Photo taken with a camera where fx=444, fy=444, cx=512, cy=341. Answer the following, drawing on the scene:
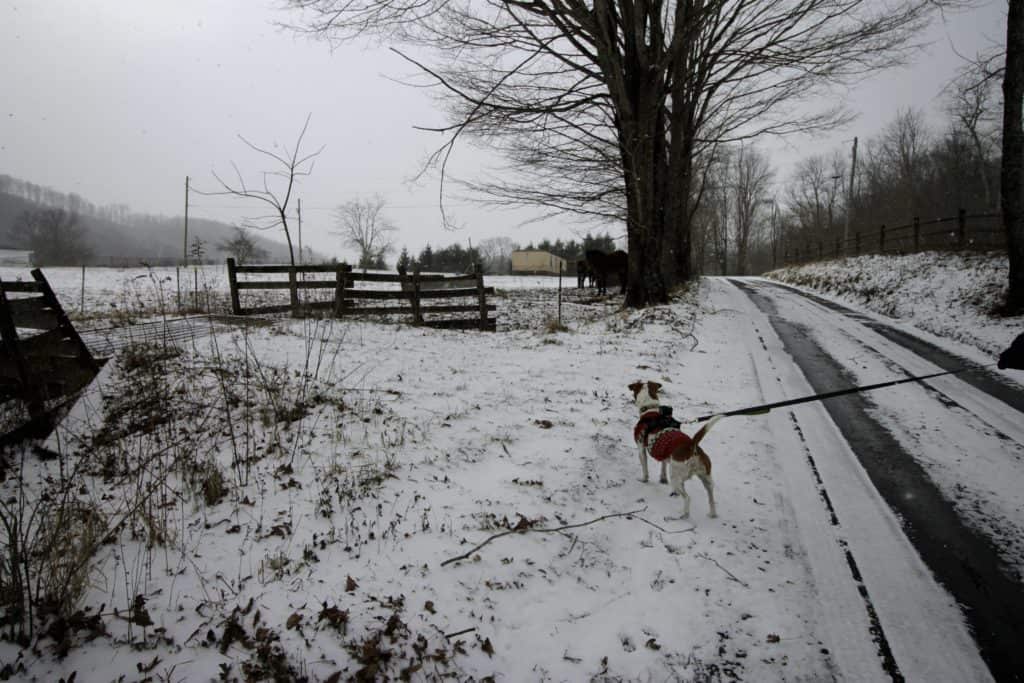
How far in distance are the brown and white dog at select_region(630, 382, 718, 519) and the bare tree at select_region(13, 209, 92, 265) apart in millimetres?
73339

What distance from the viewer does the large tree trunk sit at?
9.02m

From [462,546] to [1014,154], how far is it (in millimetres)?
13594

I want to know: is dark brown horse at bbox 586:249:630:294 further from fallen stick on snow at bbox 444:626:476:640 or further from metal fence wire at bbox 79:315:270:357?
fallen stick on snow at bbox 444:626:476:640

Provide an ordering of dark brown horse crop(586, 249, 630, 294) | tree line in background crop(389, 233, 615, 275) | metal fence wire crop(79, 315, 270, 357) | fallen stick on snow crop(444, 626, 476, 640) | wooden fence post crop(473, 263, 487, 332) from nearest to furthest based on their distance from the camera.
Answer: fallen stick on snow crop(444, 626, 476, 640) → metal fence wire crop(79, 315, 270, 357) → wooden fence post crop(473, 263, 487, 332) → dark brown horse crop(586, 249, 630, 294) → tree line in background crop(389, 233, 615, 275)

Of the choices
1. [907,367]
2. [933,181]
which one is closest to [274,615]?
[907,367]

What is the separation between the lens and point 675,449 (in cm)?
339

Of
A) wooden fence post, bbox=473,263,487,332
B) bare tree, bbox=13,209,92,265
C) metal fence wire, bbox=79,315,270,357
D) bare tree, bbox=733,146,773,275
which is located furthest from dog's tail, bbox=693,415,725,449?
bare tree, bbox=13,209,92,265

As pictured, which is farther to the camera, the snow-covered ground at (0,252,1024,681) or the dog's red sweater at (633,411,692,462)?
the dog's red sweater at (633,411,692,462)

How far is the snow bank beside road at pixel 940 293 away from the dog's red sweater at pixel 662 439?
347 inches

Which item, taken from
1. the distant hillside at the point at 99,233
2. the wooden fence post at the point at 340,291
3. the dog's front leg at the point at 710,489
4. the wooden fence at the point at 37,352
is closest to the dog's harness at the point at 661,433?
the dog's front leg at the point at 710,489

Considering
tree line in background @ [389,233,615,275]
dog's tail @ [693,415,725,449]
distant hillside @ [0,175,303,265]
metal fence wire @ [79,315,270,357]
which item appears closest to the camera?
dog's tail @ [693,415,725,449]

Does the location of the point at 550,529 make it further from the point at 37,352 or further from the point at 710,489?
the point at 37,352

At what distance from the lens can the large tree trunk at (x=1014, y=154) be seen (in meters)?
9.02

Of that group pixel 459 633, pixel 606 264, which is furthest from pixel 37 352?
pixel 606 264
